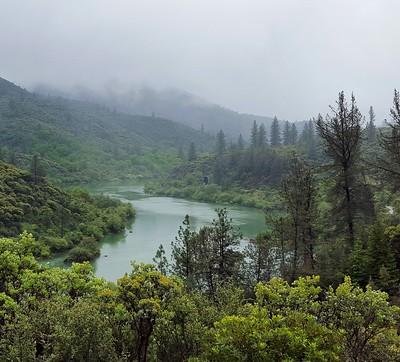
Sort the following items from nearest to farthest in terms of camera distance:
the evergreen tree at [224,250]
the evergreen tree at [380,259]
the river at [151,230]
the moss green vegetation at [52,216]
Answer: the evergreen tree at [380,259] < the evergreen tree at [224,250] < the river at [151,230] < the moss green vegetation at [52,216]

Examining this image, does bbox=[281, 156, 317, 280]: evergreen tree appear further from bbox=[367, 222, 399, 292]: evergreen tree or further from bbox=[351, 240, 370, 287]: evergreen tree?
bbox=[367, 222, 399, 292]: evergreen tree

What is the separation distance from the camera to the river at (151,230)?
57250 mm

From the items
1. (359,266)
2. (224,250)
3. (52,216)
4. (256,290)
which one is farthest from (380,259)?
(52,216)

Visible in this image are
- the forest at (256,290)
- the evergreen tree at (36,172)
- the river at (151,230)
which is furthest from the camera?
the evergreen tree at (36,172)

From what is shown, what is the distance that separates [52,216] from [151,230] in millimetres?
16677

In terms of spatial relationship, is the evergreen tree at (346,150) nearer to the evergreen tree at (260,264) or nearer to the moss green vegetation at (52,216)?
the evergreen tree at (260,264)

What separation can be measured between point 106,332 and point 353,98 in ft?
72.4

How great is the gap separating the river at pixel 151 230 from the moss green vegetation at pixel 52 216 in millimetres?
2458

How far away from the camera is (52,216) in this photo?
244 feet

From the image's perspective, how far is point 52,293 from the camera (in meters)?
16.2

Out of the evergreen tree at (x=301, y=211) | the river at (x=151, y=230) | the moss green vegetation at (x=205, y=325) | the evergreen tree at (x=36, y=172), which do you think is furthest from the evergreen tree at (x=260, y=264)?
the evergreen tree at (x=36, y=172)

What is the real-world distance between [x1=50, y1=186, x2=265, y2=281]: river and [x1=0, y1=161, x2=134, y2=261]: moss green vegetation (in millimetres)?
2458

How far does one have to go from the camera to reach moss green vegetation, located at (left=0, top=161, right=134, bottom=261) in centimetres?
6481

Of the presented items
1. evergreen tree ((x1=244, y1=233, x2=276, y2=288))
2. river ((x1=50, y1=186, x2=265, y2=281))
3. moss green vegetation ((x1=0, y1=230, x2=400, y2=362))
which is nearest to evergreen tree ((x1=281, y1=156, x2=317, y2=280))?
evergreen tree ((x1=244, y1=233, x2=276, y2=288))
